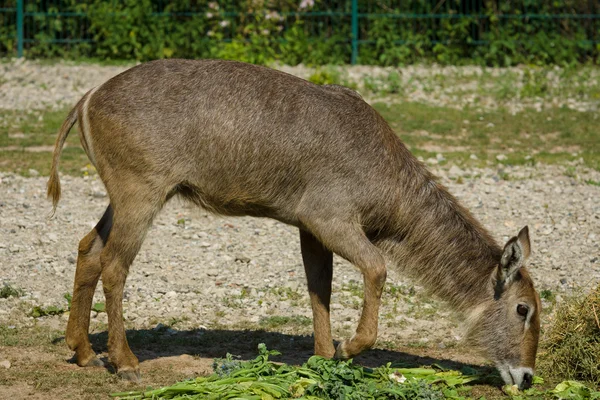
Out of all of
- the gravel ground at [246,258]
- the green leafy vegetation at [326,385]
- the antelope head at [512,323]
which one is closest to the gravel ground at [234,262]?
the gravel ground at [246,258]

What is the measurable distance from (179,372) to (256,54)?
1285cm

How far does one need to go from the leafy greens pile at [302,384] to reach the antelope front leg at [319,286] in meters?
0.59

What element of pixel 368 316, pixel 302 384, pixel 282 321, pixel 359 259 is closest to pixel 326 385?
pixel 302 384

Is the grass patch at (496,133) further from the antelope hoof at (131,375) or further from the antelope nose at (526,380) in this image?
the antelope hoof at (131,375)

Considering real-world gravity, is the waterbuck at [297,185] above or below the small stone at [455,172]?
above

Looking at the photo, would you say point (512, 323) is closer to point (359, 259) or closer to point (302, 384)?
point (359, 259)

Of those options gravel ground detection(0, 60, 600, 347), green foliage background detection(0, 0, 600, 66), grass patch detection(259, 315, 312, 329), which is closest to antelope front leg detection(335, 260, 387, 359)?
gravel ground detection(0, 60, 600, 347)

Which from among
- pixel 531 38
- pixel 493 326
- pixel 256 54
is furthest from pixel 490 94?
pixel 493 326

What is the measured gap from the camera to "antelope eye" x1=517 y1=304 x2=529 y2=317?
643 cm

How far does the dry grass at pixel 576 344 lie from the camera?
659 centimetres

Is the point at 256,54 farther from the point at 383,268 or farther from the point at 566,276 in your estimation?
the point at 383,268

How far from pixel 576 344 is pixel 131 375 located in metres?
3.21

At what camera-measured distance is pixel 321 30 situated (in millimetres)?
19906

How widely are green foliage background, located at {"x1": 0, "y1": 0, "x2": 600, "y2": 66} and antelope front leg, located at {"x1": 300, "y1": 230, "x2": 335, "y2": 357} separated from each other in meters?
12.5
